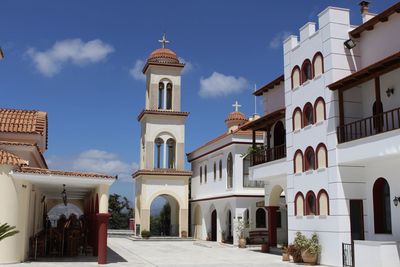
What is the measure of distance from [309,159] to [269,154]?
4500 millimetres

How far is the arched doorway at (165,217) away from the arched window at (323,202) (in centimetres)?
2009

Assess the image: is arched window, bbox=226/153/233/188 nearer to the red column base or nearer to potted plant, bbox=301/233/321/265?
potted plant, bbox=301/233/321/265

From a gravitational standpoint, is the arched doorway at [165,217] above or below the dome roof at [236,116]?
below

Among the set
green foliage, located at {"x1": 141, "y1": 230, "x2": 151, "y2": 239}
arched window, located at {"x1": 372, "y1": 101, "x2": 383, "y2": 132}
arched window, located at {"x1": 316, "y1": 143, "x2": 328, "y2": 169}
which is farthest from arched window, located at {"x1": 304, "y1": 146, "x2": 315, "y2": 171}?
green foliage, located at {"x1": 141, "y1": 230, "x2": 151, "y2": 239}

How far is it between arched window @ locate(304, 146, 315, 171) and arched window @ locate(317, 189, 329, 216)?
1271 mm

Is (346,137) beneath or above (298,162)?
above

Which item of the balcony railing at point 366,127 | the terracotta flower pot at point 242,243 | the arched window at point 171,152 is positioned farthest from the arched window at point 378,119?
the arched window at point 171,152

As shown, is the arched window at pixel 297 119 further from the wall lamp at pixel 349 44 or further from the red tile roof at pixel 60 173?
the red tile roof at pixel 60 173

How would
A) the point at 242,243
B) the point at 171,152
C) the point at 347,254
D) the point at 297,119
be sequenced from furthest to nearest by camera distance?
1. the point at 171,152
2. the point at 242,243
3. the point at 297,119
4. the point at 347,254

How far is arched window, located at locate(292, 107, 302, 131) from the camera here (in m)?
21.8

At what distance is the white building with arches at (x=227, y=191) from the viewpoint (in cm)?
3134

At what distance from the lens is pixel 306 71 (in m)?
21.5

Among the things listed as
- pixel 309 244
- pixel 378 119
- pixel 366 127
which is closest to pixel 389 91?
pixel 378 119

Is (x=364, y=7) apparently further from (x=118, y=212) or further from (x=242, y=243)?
(x=118, y=212)
